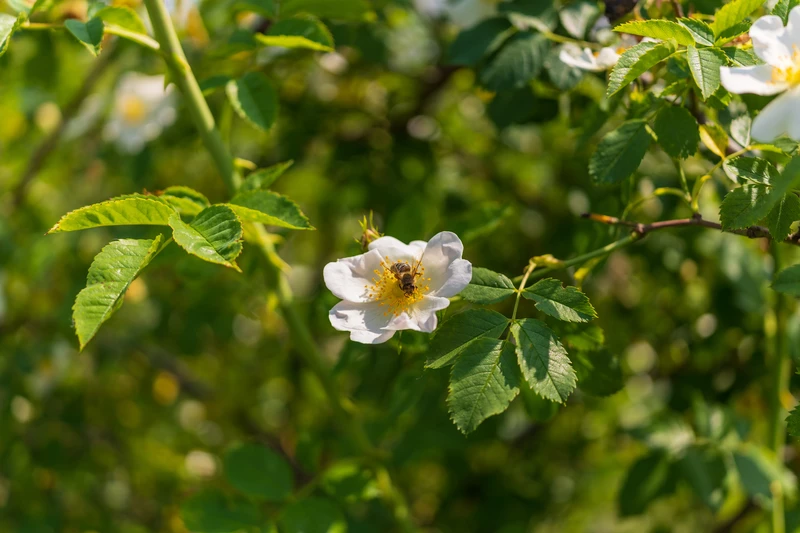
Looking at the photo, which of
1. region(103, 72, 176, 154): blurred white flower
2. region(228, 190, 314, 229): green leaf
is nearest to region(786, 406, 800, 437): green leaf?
region(228, 190, 314, 229): green leaf

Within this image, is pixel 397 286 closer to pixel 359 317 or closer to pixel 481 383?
pixel 359 317

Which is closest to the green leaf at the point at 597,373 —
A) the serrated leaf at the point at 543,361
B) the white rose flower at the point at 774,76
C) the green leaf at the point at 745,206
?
the serrated leaf at the point at 543,361

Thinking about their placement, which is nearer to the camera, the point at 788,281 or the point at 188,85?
the point at 788,281

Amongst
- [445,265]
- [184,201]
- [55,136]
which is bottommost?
[55,136]

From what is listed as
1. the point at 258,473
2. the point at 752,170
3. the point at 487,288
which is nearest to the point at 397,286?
the point at 487,288

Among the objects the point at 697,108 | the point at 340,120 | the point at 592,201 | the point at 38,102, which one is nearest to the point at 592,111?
the point at 697,108

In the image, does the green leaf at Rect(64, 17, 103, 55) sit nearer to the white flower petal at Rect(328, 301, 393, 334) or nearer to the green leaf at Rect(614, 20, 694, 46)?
the white flower petal at Rect(328, 301, 393, 334)

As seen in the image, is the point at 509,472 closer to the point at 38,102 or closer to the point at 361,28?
the point at 361,28
